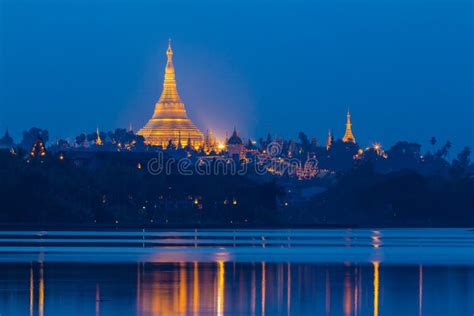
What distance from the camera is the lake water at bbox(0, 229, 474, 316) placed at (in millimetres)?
35812

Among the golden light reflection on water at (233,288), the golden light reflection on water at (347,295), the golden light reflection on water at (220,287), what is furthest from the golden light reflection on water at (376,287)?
the golden light reflection on water at (220,287)

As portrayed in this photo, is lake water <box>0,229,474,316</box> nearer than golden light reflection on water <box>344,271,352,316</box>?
No

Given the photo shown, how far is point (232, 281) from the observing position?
142 ft

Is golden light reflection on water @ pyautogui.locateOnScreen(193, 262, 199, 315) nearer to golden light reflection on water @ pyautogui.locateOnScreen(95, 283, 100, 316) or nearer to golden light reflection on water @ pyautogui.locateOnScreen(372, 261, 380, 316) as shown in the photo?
golden light reflection on water @ pyautogui.locateOnScreen(95, 283, 100, 316)

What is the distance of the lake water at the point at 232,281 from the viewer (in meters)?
35.8

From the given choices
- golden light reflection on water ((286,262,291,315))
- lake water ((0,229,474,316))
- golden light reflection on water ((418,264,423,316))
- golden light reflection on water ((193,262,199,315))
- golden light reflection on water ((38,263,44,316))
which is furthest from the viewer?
golden light reflection on water ((418,264,423,316))

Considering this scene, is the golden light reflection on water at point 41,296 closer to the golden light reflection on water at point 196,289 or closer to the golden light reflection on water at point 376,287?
the golden light reflection on water at point 196,289

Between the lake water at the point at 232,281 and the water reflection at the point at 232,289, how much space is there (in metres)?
0.02

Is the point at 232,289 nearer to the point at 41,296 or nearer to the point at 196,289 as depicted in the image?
the point at 196,289

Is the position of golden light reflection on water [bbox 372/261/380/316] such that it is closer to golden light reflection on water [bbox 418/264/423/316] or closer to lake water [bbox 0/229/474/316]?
lake water [bbox 0/229/474/316]

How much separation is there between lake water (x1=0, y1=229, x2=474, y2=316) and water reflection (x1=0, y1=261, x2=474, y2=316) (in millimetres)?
25

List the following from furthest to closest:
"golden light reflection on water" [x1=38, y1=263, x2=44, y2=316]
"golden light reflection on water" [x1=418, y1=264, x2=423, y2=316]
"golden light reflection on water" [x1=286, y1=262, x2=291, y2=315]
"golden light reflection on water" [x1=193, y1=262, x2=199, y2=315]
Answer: "golden light reflection on water" [x1=418, y1=264, x2=423, y2=316]
"golden light reflection on water" [x1=286, y1=262, x2=291, y2=315]
"golden light reflection on water" [x1=193, y1=262, x2=199, y2=315]
"golden light reflection on water" [x1=38, y1=263, x2=44, y2=316]

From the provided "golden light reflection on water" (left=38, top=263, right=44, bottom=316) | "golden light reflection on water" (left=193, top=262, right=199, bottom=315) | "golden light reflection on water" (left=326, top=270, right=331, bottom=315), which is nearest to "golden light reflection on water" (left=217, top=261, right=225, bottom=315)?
"golden light reflection on water" (left=193, top=262, right=199, bottom=315)

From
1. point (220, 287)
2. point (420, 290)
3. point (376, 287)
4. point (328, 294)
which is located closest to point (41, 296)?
point (220, 287)
